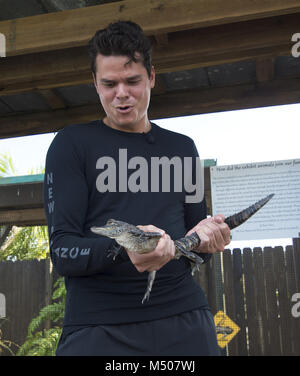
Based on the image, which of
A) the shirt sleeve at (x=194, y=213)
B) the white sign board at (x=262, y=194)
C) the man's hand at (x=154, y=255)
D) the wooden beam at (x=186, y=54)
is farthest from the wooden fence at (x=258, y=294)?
the man's hand at (x=154, y=255)

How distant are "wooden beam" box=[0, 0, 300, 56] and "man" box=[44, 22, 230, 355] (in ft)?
6.40

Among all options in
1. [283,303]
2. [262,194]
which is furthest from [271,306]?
[262,194]

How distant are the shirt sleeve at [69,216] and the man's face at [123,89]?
21 cm

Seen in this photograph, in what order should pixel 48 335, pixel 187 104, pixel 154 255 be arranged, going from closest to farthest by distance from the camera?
pixel 154 255, pixel 187 104, pixel 48 335

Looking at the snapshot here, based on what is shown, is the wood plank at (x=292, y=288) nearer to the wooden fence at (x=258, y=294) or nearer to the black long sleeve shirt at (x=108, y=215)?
the wooden fence at (x=258, y=294)

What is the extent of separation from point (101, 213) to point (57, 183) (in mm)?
188

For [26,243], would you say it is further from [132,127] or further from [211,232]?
[211,232]

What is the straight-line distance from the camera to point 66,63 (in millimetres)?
4410

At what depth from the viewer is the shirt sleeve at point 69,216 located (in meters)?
1.37

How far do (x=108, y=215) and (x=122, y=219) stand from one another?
5 centimetres

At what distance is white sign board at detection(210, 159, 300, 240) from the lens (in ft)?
16.6

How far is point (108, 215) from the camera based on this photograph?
→ 1.59 metres

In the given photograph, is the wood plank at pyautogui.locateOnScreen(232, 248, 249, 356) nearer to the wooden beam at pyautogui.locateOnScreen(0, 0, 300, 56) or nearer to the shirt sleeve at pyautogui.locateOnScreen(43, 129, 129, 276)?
the wooden beam at pyautogui.locateOnScreen(0, 0, 300, 56)

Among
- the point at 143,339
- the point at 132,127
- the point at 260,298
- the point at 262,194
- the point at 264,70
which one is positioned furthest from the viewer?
the point at 260,298
